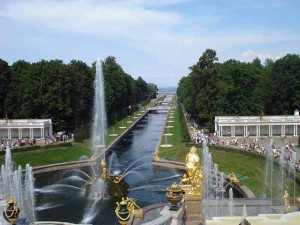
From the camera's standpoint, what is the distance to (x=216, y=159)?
47.2 m

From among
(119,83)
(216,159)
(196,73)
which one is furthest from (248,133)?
(119,83)

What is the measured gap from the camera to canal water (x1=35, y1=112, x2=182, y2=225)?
101ft

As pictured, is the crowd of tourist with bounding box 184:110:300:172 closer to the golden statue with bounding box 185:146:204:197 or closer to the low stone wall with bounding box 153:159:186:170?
the low stone wall with bounding box 153:159:186:170

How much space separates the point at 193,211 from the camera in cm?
1927

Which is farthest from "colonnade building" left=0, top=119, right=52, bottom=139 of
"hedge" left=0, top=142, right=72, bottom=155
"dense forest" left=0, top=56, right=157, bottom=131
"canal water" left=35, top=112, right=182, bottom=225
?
"canal water" left=35, top=112, right=182, bottom=225

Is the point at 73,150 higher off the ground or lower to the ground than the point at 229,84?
lower

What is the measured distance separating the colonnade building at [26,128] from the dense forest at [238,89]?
23.4 m

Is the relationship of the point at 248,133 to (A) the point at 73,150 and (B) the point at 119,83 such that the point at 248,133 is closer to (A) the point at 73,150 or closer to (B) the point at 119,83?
(A) the point at 73,150

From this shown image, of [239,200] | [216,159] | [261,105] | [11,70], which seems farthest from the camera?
[11,70]

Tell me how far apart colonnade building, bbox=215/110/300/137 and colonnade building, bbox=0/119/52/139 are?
991 inches

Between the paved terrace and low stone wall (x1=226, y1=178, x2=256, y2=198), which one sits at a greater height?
the paved terrace

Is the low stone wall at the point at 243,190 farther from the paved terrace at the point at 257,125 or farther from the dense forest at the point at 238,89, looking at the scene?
the dense forest at the point at 238,89

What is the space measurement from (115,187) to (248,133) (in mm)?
34971

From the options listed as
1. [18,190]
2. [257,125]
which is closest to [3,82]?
[257,125]
